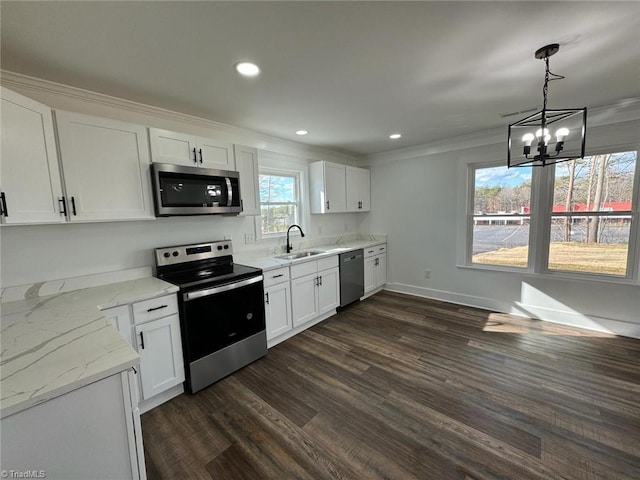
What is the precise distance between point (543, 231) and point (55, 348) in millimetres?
4640

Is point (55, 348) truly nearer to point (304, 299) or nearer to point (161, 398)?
point (161, 398)

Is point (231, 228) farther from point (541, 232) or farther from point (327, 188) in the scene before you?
point (541, 232)

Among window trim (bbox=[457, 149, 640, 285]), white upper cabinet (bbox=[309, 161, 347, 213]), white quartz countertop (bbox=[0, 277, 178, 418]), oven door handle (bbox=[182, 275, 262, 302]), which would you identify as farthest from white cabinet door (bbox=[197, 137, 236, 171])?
window trim (bbox=[457, 149, 640, 285])

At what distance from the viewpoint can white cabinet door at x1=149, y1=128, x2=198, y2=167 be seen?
7.35ft

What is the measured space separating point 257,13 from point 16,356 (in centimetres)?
191

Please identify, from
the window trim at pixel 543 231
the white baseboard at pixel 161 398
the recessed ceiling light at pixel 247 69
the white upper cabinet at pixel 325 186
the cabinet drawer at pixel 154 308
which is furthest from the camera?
the white upper cabinet at pixel 325 186

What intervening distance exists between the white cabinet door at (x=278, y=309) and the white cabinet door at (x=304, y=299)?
0.27 feet

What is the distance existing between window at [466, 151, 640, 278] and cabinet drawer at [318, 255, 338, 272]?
2.04 metres

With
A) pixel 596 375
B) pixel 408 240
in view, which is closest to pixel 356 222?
pixel 408 240

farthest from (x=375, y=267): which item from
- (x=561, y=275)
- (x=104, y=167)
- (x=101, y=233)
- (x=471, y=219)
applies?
(x=104, y=167)

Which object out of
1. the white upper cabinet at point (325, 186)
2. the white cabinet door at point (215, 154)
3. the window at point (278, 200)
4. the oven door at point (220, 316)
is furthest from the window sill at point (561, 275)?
the white cabinet door at point (215, 154)

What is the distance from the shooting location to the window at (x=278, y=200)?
3611 millimetres

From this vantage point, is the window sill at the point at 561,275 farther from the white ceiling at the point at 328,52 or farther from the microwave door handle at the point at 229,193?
the microwave door handle at the point at 229,193

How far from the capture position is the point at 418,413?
6.48 feet
